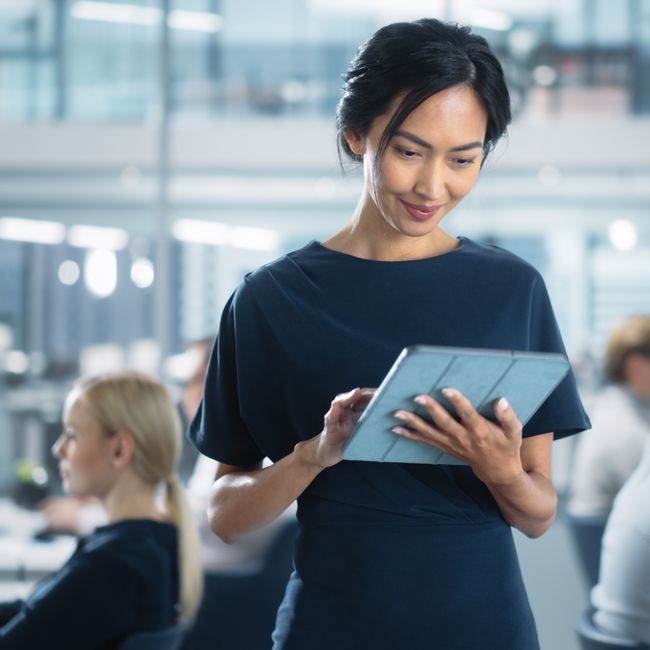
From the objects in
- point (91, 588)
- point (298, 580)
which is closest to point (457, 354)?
point (298, 580)

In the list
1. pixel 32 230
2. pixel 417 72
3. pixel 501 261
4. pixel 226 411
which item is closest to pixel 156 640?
pixel 226 411

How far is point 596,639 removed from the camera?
1.95 meters

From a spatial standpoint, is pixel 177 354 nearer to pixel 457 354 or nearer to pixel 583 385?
pixel 583 385

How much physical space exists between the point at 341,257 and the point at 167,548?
119 centimetres

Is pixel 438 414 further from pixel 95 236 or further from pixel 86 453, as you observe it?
pixel 95 236

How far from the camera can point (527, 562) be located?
12.5ft

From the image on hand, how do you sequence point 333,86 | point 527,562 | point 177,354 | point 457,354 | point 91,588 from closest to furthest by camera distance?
point 457,354
point 91,588
point 527,562
point 177,354
point 333,86

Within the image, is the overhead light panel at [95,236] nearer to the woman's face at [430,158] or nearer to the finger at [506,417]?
the woman's face at [430,158]

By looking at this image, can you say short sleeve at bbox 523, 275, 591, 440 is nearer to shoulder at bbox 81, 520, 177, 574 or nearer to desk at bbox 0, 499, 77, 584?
shoulder at bbox 81, 520, 177, 574

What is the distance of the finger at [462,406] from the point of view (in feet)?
3.51

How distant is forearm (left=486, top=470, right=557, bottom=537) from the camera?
1194 millimetres

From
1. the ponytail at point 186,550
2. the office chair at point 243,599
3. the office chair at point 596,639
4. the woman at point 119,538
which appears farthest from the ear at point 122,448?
the office chair at point 596,639

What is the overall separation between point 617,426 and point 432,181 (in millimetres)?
Result: 2763

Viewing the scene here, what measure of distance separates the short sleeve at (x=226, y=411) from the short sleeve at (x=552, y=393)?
0.34 metres
